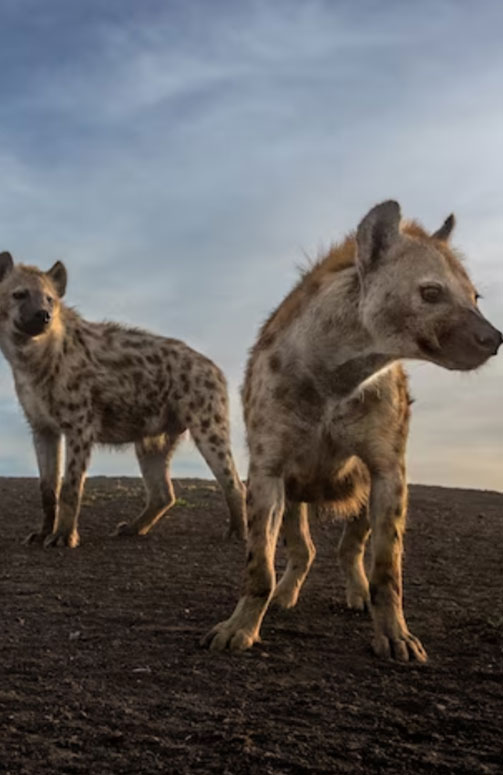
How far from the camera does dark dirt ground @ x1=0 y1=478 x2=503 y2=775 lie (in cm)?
235

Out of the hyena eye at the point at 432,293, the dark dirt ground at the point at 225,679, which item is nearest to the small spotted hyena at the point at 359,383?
the hyena eye at the point at 432,293

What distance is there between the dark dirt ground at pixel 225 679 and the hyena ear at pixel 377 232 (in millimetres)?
1364

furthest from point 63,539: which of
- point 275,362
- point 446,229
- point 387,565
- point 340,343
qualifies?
point 446,229

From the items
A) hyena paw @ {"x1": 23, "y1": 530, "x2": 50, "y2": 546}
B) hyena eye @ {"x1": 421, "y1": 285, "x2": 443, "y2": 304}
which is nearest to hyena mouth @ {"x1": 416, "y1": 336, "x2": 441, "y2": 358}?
hyena eye @ {"x1": 421, "y1": 285, "x2": 443, "y2": 304}

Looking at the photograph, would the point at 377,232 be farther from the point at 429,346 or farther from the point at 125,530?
the point at 125,530

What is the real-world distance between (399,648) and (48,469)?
152 inches

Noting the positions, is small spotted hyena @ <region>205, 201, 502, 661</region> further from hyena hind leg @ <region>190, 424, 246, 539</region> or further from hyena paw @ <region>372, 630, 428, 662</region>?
hyena hind leg @ <region>190, 424, 246, 539</region>

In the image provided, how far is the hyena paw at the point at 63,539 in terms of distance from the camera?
19.7 ft

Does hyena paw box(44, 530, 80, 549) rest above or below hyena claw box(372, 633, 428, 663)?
above

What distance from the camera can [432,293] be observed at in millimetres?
3061

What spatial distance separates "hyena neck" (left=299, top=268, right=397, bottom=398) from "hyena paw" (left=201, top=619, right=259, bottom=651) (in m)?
0.89

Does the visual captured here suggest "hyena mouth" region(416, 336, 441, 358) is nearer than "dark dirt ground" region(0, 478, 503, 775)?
No

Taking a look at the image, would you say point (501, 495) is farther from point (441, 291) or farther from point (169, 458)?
point (441, 291)

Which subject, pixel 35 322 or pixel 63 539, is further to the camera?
pixel 35 322
